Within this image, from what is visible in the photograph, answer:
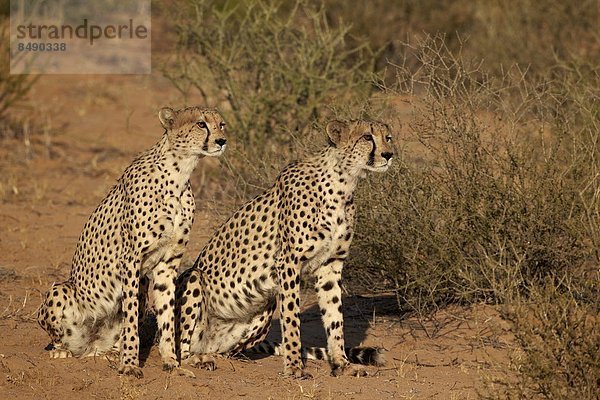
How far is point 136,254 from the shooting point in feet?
18.8

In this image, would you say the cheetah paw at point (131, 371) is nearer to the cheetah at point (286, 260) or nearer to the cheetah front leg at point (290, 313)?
the cheetah at point (286, 260)

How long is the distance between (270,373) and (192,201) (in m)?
0.96

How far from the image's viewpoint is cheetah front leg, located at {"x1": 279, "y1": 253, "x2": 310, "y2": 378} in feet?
19.2

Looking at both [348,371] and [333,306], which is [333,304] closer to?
[333,306]

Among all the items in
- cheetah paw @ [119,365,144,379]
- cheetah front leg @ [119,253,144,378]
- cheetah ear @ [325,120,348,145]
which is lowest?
cheetah paw @ [119,365,144,379]

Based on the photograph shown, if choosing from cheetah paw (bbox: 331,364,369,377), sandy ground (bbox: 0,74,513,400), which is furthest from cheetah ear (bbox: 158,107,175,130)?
cheetah paw (bbox: 331,364,369,377)

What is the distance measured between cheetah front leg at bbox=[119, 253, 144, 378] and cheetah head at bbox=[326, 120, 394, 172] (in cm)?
116

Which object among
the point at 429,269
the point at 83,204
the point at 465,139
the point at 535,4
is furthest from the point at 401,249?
the point at 535,4

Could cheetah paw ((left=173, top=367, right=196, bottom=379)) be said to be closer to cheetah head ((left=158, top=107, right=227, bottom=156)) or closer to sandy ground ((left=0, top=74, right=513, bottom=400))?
sandy ground ((left=0, top=74, right=513, bottom=400))

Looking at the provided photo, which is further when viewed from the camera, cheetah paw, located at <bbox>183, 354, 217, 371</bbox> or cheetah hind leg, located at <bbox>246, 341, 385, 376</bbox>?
cheetah hind leg, located at <bbox>246, 341, 385, 376</bbox>

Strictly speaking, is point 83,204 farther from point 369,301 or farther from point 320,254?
point 320,254

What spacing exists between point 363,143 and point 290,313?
0.92 meters

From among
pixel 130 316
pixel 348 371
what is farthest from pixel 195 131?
pixel 348 371

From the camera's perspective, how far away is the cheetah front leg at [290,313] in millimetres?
5852
